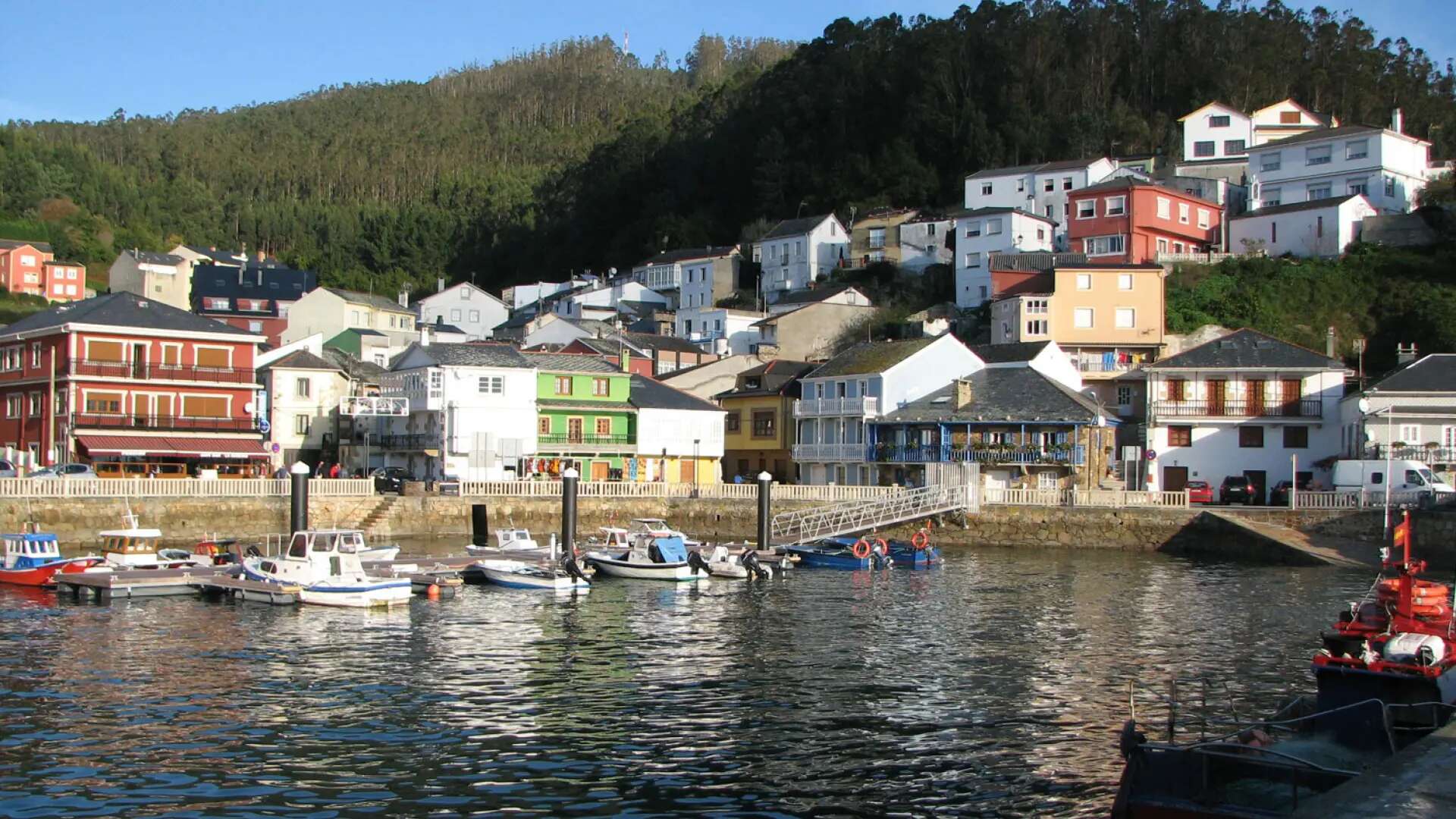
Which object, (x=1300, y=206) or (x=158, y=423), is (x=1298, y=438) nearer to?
(x=1300, y=206)

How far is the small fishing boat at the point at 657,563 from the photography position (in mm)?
46344

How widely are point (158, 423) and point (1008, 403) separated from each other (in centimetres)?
4060

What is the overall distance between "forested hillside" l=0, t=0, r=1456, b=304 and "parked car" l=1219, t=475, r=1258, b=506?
56.5m

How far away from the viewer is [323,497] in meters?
57.4

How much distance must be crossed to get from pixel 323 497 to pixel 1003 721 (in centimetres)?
4016

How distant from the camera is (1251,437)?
6681cm

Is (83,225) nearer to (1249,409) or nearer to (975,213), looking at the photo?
(975,213)

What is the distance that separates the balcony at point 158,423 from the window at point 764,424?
28704mm

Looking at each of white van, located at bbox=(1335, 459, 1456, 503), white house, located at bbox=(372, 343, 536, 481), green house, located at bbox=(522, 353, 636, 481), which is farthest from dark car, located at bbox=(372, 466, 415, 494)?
white van, located at bbox=(1335, 459, 1456, 503)

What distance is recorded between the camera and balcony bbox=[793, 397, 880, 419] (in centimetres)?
6862

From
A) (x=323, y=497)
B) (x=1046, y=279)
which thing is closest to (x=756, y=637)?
(x=323, y=497)

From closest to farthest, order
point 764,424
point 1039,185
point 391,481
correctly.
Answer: point 391,481, point 764,424, point 1039,185

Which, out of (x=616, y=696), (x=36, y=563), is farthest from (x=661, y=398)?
(x=616, y=696)

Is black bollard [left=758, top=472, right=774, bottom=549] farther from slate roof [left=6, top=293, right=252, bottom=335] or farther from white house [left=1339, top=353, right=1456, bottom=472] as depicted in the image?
white house [left=1339, top=353, right=1456, bottom=472]
